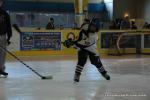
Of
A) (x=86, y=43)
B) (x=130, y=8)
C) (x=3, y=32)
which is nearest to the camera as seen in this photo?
(x=86, y=43)

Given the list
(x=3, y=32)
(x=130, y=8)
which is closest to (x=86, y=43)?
(x=3, y=32)

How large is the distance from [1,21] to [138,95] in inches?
175

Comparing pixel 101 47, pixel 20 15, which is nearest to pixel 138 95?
pixel 101 47

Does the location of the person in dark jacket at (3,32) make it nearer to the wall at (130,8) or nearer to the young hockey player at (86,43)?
the young hockey player at (86,43)

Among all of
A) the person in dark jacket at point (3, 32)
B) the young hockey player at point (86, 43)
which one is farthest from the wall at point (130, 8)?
the young hockey player at point (86, 43)

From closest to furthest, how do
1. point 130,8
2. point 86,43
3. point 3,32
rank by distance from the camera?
1. point 86,43
2. point 3,32
3. point 130,8

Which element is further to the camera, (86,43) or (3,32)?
(3,32)

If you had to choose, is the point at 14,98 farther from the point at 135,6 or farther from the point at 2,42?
the point at 135,6

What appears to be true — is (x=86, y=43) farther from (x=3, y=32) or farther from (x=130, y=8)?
(x=130, y=8)

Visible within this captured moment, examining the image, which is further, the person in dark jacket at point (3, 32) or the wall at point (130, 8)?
the wall at point (130, 8)

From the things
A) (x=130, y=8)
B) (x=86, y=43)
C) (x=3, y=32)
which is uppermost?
(x=130, y=8)

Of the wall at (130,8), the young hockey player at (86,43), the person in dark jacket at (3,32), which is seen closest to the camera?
the young hockey player at (86,43)

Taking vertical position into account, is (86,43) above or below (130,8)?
below

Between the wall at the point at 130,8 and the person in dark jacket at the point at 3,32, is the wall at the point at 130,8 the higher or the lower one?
the higher one
